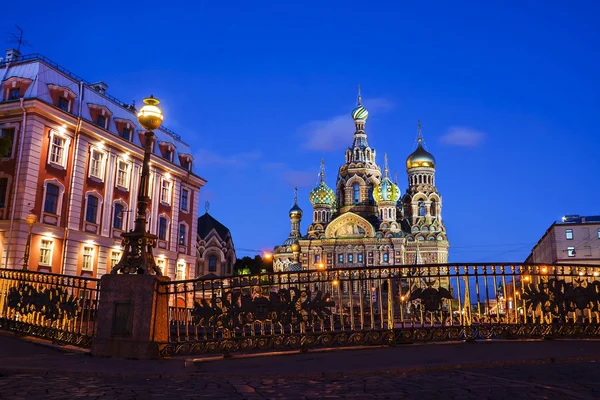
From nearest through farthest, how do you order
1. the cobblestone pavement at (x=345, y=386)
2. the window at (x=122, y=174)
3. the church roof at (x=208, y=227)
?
the cobblestone pavement at (x=345, y=386) → the window at (x=122, y=174) → the church roof at (x=208, y=227)

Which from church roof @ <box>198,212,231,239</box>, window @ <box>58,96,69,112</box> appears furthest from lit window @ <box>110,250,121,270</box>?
church roof @ <box>198,212,231,239</box>

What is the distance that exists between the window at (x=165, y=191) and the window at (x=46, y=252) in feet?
31.9

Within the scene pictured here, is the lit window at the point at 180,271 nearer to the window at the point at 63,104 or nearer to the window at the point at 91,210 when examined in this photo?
the window at the point at 91,210

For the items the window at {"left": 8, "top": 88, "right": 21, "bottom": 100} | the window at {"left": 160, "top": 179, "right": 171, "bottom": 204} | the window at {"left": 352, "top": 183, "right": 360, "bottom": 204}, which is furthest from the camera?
the window at {"left": 352, "top": 183, "right": 360, "bottom": 204}

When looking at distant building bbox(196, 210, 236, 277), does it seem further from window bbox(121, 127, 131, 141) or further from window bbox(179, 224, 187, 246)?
window bbox(121, 127, 131, 141)

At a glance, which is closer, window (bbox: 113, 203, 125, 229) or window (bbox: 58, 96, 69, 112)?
window (bbox: 58, 96, 69, 112)

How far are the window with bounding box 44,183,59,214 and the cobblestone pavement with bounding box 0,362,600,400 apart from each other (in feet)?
70.6

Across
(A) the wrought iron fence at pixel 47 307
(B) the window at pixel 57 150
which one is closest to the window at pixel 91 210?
(B) the window at pixel 57 150

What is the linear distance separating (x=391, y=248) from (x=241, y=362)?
69.9 meters

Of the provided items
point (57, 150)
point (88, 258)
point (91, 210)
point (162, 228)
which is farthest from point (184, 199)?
point (57, 150)

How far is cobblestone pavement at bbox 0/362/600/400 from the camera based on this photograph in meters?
5.96

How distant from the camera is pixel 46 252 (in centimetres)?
2669

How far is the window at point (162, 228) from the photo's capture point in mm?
35500

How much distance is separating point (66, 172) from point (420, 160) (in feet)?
211
